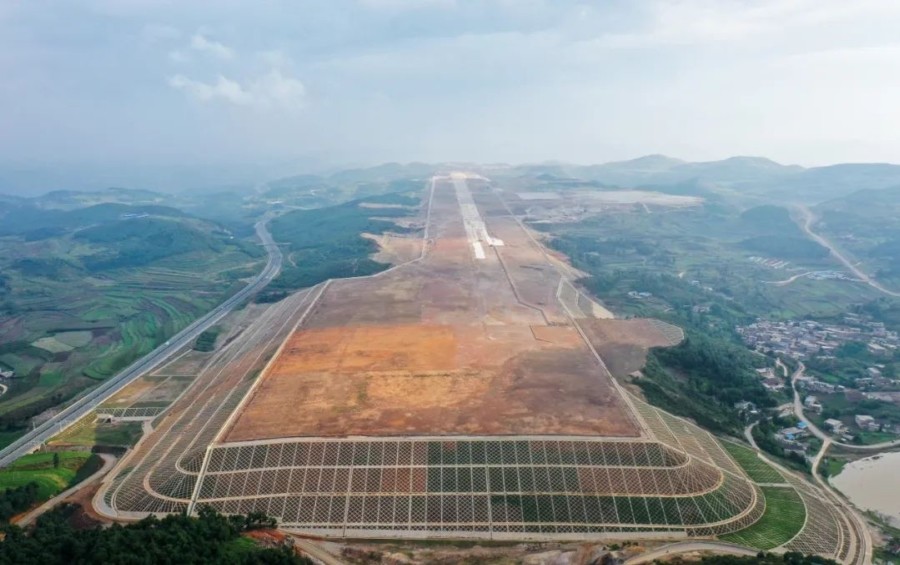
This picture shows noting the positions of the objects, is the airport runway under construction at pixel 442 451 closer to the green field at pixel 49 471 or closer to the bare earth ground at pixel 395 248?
the green field at pixel 49 471

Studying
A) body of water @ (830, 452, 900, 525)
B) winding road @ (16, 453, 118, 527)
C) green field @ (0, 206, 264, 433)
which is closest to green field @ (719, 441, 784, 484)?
body of water @ (830, 452, 900, 525)

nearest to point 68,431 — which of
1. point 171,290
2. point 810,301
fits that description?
point 171,290

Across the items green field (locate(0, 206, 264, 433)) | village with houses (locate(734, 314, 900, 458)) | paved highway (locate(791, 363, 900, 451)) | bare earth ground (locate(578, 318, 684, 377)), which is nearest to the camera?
paved highway (locate(791, 363, 900, 451))

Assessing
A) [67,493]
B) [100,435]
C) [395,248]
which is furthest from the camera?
[395,248]

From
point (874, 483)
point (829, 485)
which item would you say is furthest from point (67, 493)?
point (874, 483)

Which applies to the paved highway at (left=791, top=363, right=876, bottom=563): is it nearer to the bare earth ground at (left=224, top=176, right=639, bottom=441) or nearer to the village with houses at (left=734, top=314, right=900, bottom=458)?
the village with houses at (left=734, top=314, right=900, bottom=458)

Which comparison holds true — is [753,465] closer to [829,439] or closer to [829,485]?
[829,485]

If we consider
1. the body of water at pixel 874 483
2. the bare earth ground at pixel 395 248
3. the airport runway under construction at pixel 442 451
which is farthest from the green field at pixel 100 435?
the body of water at pixel 874 483
